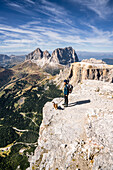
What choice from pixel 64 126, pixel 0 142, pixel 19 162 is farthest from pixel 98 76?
pixel 0 142

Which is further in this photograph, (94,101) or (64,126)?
(94,101)

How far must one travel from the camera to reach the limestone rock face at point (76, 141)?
33.9 ft

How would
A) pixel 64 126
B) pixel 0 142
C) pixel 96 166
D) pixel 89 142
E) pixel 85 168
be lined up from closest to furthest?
pixel 96 166 → pixel 85 168 → pixel 89 142 → pixel 64 126 → pixel 0 142

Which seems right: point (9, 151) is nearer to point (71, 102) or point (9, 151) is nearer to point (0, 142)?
point (0, 142)

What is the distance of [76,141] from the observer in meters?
12.8

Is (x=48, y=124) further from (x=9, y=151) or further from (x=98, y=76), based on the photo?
(x=98, y=76)

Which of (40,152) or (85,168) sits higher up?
(85,168)

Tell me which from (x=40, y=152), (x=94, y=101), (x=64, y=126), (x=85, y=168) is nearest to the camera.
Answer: (x=85, y=168)

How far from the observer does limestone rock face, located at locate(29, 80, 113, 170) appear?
10344mm

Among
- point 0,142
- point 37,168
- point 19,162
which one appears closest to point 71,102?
point 37,168

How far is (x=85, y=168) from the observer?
32.9ft

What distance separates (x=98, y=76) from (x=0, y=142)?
19904 cm

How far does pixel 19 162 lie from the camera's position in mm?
107500

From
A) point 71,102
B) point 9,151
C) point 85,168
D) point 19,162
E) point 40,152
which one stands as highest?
point 71,102
